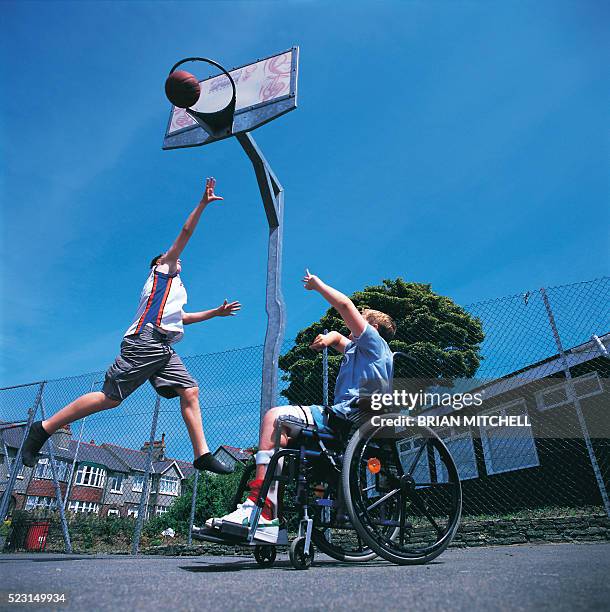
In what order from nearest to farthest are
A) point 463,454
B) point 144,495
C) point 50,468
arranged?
point 144,495, point 50,468, point 463,454

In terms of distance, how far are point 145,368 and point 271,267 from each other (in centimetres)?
162

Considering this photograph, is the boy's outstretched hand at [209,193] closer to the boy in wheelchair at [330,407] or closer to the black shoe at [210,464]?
the boy in wheelchair at [330,407]

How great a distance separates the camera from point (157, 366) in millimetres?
2908

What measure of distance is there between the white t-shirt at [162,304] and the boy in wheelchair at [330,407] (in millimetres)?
918

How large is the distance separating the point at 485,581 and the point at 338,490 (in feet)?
2.92

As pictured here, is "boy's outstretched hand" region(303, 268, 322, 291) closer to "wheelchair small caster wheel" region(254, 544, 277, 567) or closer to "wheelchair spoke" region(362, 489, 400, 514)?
"wheelchair spoke" region(362, 489, 400, 514)

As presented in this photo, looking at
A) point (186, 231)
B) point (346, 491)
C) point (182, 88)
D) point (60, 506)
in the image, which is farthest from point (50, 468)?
point (346, 491)

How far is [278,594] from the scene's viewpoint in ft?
4.18

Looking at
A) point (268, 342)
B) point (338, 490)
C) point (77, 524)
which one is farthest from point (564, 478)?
point (77, 524)

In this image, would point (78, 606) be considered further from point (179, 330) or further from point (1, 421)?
point (1, 421)

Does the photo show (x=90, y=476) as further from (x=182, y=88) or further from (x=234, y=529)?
(x=234, y=529)

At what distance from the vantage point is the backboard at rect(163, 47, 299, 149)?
182 inches

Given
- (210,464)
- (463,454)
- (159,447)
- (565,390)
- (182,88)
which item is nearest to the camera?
(210,464)

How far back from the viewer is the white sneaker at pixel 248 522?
2.03m
